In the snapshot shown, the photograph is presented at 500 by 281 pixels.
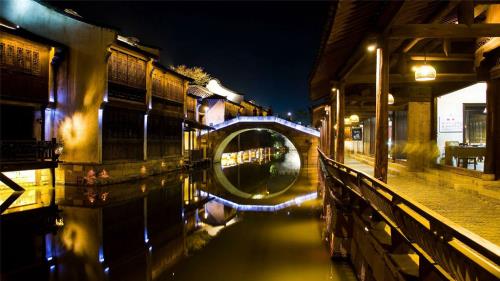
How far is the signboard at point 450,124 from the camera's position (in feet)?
52.3

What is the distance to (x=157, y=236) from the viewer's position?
487 inches

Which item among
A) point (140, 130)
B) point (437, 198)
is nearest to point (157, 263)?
point (437, 198)

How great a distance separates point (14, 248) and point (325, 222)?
10690 mm

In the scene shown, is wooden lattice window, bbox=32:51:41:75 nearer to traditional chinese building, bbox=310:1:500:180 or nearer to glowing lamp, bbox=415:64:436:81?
traditional chinese building, bbox=310:1:500:180

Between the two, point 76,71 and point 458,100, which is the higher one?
point 76,71

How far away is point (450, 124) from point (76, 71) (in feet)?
66.3

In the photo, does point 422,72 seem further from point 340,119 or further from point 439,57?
point 340,119

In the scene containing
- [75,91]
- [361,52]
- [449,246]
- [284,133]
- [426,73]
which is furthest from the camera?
[284,133]

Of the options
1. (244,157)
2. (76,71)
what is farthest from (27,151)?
(244,157)

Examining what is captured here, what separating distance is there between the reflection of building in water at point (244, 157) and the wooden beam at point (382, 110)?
33794mm

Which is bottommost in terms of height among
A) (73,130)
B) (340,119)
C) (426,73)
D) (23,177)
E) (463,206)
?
(23,177)

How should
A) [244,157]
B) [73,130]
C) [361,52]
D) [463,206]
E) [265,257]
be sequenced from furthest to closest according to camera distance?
1. [244,157]
2. [73,130]
3. [265,257]
4. [361,52]
5. [463,206]

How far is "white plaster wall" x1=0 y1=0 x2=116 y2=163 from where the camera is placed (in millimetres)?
21078

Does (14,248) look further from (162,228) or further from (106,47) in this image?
(106,47)
